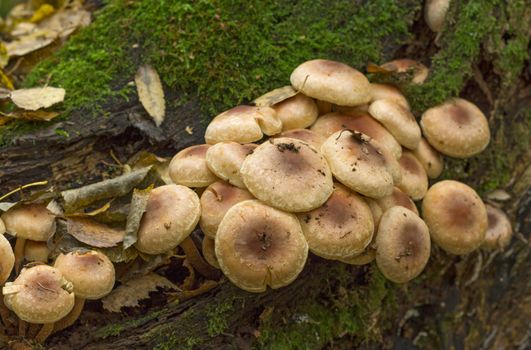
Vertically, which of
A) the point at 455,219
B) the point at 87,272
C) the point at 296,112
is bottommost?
the point at 455,219

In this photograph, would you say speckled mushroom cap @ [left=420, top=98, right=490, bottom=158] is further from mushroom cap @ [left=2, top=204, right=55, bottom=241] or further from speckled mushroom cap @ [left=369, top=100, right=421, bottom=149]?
mushroom cap @ [left=2, top=204, right=55, bottom=241]

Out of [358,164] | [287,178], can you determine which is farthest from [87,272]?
[358,164]

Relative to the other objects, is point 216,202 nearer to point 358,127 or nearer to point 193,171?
point 193,171

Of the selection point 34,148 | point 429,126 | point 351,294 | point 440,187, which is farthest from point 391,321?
point 34,148

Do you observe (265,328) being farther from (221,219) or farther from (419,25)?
(419,25)

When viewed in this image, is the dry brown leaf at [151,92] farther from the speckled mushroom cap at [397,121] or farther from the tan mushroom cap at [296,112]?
the speckled mushroom cap at [397,121]

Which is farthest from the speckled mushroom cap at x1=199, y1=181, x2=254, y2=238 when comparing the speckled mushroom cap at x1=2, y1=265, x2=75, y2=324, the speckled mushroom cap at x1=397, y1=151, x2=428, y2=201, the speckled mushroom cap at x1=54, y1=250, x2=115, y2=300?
the speckled mushroom cap at x1=397, y1=151, x2=428, y2=201
